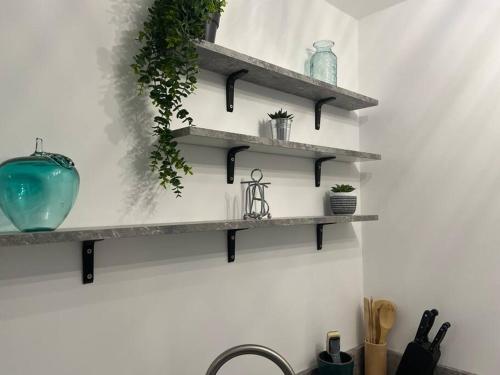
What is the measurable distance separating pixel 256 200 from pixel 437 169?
91cm

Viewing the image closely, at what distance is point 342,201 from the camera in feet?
5.72

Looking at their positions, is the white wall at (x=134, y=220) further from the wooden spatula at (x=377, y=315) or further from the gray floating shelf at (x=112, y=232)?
the wooden spatula at (x=377, y=315)

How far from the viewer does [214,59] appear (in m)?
1.31

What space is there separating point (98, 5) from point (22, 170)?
1.93ft

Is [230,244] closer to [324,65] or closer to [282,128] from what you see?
[282,128]

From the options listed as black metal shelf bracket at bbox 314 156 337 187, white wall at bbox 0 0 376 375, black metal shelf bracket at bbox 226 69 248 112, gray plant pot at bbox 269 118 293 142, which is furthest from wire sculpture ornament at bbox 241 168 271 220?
black metal shelf bracket at bbox 314 156 337 187

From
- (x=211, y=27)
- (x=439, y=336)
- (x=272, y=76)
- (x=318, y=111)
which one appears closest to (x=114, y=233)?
(x=211, y=27)

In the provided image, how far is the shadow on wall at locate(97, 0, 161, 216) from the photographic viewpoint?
1151 mm

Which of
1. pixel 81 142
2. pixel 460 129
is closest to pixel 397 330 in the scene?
pixel 460 129

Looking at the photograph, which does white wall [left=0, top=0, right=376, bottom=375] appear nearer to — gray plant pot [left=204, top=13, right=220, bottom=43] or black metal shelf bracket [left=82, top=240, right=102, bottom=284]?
black metal shelf bracket [left=82, top=240, right=102, bottom=284]

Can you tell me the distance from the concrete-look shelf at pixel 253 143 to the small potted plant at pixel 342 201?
159mm

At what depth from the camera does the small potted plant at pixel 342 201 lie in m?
1.74

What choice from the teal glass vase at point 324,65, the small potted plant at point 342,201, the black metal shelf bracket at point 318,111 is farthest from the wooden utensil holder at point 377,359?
the teal glass vase at point 324,65

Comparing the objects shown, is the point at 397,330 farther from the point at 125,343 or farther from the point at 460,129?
the point at 125,343
